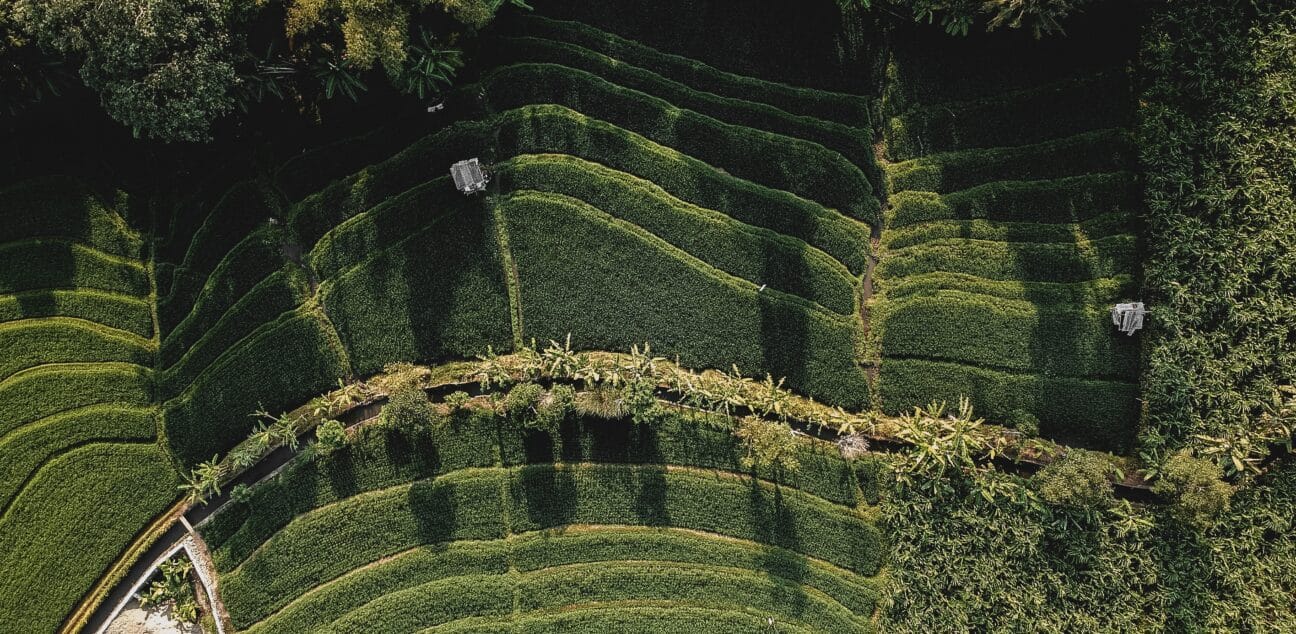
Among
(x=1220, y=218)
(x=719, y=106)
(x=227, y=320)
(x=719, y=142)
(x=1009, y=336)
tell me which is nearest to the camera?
(x=1220, y=218)

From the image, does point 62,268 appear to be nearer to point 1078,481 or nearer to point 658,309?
point 658,309

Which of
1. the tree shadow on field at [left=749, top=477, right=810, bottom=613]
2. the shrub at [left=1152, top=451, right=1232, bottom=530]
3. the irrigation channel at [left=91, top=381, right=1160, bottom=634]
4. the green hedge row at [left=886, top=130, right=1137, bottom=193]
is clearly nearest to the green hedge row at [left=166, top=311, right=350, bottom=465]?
the irrigation channel at [left=91, top=381, right=1160, bottom=634]

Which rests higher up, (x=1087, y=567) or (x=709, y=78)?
(x=709, y=78)

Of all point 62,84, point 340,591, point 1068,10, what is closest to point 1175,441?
point 1068,10

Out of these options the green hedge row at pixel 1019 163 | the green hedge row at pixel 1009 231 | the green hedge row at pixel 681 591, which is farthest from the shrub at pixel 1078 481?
the green hedge row at pixel 1019 163

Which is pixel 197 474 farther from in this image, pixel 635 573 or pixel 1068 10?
pixel 1068 10

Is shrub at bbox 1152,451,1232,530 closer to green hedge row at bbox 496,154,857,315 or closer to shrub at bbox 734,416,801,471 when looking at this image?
green hedge row at bbox 496,154,857,315

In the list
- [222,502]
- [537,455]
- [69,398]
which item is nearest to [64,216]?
[69,398]
